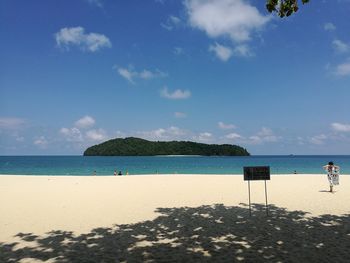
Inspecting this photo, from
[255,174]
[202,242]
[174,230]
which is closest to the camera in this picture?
[202,242]

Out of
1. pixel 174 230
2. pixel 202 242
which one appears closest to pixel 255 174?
pixel 174 230

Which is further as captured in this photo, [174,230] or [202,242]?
[174,230]

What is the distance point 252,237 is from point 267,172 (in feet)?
13.2

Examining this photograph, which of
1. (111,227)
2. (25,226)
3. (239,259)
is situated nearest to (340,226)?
(239,259)

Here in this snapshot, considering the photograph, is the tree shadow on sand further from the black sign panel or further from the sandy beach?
the black sign panel

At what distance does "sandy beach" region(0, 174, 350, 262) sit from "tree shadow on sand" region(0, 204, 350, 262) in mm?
20

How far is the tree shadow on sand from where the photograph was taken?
25.4 ft

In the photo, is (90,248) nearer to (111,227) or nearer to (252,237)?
(111,227)

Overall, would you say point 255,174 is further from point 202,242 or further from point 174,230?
point 202,242

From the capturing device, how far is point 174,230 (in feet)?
34.6

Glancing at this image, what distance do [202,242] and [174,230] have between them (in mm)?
1692

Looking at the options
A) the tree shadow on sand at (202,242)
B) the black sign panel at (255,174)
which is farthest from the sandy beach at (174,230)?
the black sign panel at (255,174)

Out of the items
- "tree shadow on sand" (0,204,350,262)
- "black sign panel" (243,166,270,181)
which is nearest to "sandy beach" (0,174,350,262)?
"tree shadow on sand" (0,204,350,262)

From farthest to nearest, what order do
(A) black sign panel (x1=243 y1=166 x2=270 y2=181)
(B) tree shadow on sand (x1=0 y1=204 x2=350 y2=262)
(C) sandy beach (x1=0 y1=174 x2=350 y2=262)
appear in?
(A) black sign panel (x1=243 y1=166 x2=270 y2=181) → (C) sandy beach (x1=0 y1=174 x2=350 y2=262) → (B) tree shadow on sand (x1=0 y1=204 x2=350 y2=262)
